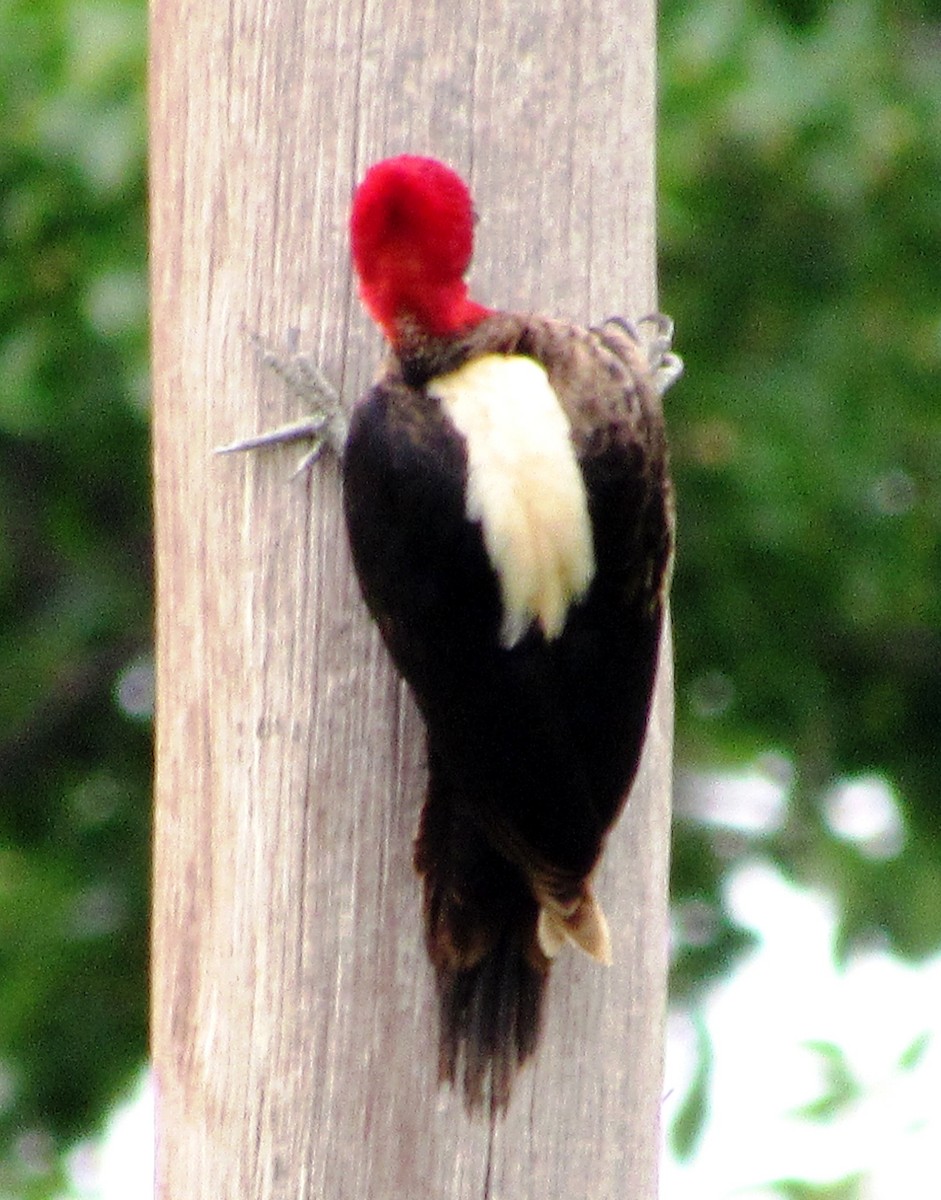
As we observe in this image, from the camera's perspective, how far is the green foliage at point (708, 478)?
4.58 meters

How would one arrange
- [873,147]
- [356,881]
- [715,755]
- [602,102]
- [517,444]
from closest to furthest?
1. [517,444]
2. [356,881]
3. [602,102]
4. [873,147]
5. [715,755]

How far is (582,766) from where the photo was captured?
2.33 m

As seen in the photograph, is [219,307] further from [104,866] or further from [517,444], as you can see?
[104,866]

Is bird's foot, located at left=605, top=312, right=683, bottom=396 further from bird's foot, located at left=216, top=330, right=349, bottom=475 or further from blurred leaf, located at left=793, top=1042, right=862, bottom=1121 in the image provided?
blurred leaf, located at left=793, top=1042, right=862, bottom=1121

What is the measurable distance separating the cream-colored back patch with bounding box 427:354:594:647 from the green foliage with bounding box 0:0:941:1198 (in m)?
2.09

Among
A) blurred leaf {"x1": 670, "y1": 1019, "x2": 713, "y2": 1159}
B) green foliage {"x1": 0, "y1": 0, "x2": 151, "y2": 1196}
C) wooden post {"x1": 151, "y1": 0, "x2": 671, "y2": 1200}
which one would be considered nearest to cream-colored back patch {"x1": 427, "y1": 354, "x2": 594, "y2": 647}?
wooden post {"x1": 151, "y1": 0, "x2": 671, "y2": 1200}

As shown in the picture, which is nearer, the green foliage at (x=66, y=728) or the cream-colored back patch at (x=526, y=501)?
the cream-colored back patch at (x=526, y=501)

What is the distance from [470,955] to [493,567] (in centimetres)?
46

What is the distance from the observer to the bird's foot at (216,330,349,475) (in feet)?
7.99

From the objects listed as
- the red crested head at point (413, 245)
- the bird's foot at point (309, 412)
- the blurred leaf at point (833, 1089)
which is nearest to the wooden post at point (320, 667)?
the bird's foot at point (309, 412)

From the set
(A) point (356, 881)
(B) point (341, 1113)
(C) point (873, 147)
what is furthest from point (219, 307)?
(C) point (873, 147)

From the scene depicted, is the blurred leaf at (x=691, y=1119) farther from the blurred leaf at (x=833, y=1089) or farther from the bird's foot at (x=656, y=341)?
the bird's foot at (x=656, y=341)

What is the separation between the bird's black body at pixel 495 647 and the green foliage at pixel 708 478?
2.05 metres

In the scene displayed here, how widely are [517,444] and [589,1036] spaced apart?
0.71 meters
